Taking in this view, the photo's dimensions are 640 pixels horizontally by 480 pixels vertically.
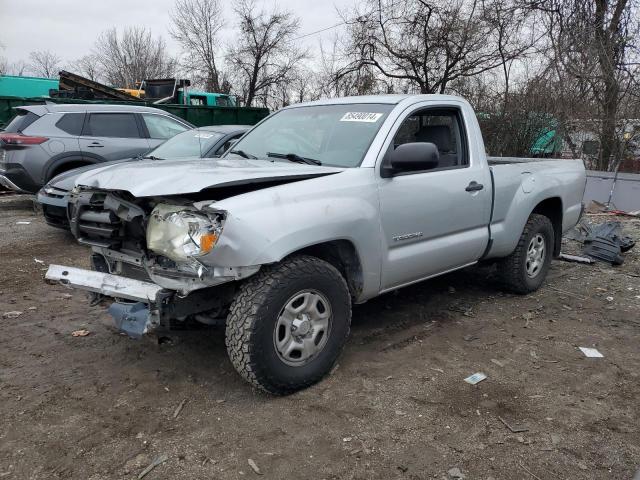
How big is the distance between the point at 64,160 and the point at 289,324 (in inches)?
279

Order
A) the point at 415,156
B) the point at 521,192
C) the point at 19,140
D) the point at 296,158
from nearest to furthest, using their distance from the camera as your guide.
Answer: the point at 415,156 → the point at 296,158 → the point at 521,192 → the point at 19,140

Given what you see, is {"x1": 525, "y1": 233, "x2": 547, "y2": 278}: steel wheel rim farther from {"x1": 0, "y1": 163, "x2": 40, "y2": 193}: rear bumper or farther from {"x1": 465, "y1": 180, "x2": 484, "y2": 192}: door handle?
{"x1": 0, "y1": 163, "x2": 40, "y2": 193}: rear bumper

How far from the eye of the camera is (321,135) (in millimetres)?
4059

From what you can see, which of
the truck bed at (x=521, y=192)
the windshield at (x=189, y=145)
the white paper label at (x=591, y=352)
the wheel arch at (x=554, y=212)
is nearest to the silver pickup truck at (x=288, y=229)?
the truck bed at (x=521, y=192)

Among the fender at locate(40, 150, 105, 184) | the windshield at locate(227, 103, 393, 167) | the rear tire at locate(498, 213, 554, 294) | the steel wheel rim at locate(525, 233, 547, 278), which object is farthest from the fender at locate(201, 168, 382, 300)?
the fender at locate(40, 150, 105, 184)

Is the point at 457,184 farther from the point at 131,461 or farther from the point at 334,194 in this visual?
the point at 131,461

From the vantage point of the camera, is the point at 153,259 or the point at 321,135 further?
the point at 321,135

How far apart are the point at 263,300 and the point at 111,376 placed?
1328 mm

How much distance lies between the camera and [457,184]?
425 centimetres

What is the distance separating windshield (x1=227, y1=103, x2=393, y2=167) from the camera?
3.82 metres

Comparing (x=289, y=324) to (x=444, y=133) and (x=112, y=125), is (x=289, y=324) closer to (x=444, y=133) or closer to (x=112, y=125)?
(x=444, y=133)

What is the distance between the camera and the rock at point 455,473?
2588 millimetres

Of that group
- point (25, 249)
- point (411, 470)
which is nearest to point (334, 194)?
point (411, 470)

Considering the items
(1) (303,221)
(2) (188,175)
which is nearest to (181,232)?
(2) (188,175)
